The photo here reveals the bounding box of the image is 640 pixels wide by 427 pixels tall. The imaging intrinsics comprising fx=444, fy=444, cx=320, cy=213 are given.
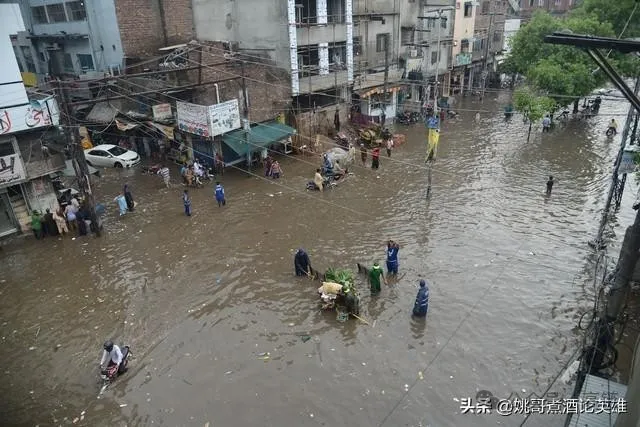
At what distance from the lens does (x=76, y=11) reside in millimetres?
29203

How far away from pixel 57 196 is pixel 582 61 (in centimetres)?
3497

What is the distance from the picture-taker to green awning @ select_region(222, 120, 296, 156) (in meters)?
24.5

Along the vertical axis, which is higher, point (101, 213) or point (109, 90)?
point (109, 90)

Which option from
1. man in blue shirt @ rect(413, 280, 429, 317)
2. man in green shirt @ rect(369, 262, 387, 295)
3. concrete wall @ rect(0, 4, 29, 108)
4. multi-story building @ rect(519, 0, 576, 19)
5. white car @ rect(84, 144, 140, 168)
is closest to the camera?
man in blue shirt @ rect(413, 280, 429, 317)

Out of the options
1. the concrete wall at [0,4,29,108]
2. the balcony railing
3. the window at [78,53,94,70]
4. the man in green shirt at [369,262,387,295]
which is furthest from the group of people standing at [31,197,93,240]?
the window at [78,53,94,70]

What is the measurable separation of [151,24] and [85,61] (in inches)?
244

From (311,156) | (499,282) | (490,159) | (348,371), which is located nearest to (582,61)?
(490,159)

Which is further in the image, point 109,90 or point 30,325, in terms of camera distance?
point 109,90

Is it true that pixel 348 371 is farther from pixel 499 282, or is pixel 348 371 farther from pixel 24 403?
pixel 24 403

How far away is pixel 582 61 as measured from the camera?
32281mm

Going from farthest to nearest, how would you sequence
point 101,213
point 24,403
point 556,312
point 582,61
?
point 582,61, point 101,213, point 556,312, point 24,403

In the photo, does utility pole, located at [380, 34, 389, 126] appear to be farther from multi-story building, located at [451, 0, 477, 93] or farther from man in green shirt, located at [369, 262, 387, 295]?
man in green shirt, located at [369, 262, 387, 295]

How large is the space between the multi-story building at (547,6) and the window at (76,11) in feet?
206

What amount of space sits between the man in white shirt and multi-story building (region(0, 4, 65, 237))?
432 inches
